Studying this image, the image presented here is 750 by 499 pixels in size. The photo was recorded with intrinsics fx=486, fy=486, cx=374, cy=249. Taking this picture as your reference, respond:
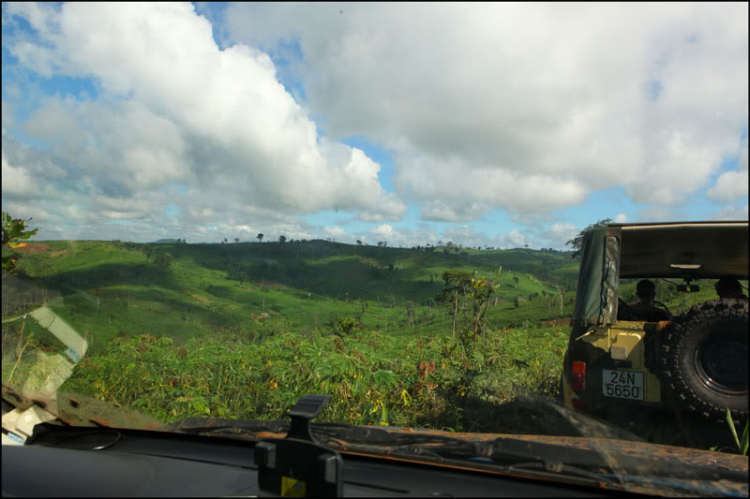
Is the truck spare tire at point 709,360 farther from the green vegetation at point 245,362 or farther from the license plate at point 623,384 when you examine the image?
the green vegetation at point 245,362

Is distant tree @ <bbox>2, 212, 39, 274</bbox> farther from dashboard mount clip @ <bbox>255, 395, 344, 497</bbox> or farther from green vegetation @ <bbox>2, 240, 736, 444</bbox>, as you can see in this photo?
dashboard mount clip @ <bbox>255, 395, 344, 497</bbox>

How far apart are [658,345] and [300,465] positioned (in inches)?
117

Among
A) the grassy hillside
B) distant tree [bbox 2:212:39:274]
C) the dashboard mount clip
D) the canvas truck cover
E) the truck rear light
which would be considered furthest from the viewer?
the canvas truck cover

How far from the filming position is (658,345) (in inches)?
136

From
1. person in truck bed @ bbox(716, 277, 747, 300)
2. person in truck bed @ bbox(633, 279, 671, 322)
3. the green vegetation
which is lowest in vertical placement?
the green vegetation

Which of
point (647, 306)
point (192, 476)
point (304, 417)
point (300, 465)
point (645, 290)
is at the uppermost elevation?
point (645, 290)

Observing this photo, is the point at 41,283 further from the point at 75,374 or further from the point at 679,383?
the point at 679,383

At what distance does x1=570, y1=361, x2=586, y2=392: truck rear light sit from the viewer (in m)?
3.76

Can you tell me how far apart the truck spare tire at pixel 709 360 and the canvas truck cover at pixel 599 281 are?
622 millimetres

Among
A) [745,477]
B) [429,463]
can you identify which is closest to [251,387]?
[429,463]

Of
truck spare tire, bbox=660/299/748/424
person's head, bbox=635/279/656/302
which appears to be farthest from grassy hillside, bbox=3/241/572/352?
truck spare tire, bbox=660/299/748/424

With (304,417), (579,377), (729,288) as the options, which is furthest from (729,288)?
(304,417)

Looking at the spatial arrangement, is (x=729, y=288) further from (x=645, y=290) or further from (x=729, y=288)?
(x=645, y=290)

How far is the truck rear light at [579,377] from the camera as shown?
3.76 meters
